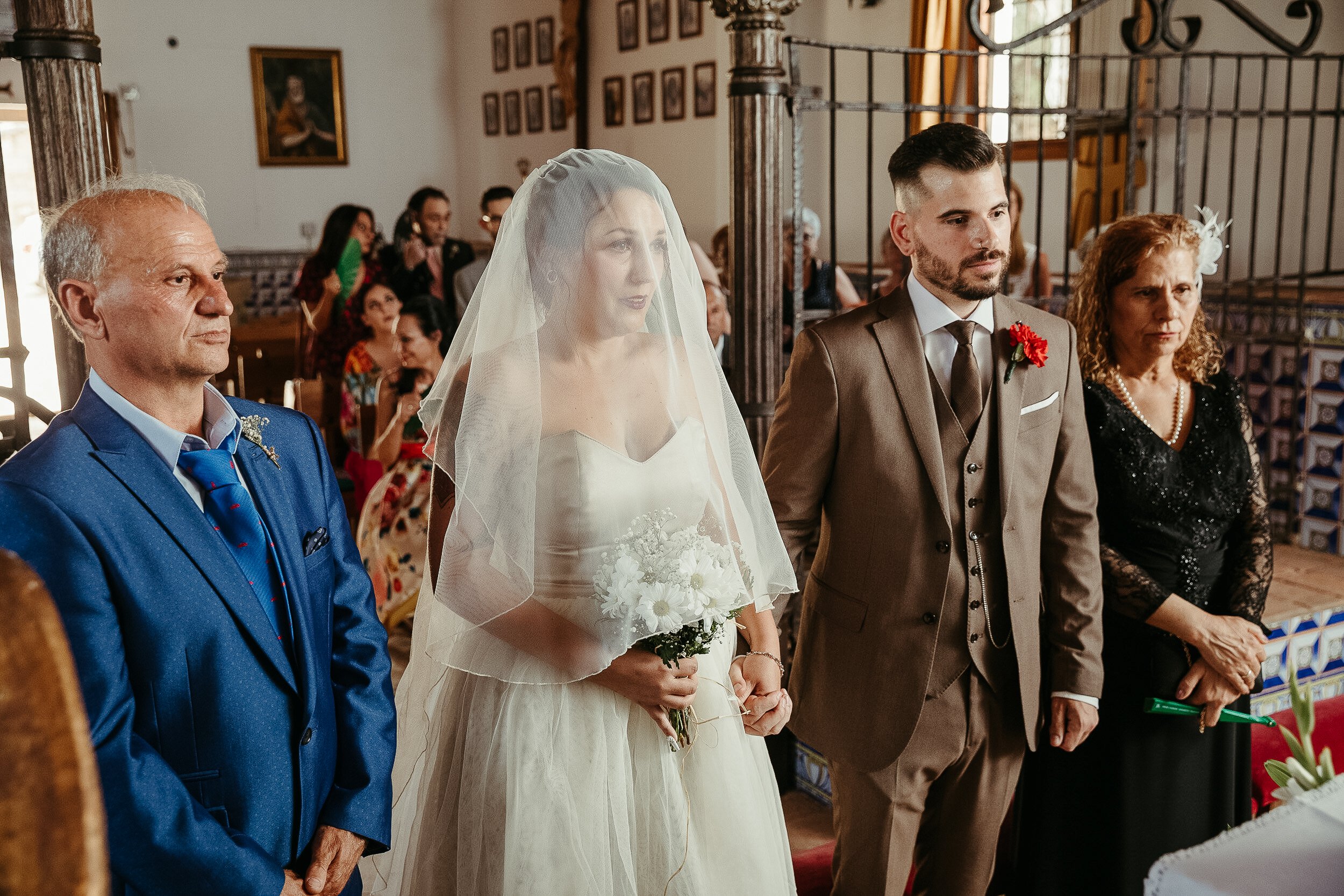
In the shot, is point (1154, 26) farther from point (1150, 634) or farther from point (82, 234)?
point (82, 234)

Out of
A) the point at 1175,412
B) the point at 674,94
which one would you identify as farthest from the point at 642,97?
the point at 1175,412

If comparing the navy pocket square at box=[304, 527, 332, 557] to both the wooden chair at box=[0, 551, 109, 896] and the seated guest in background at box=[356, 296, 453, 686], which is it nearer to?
the wooden chair at box=[0, 551, 109, 896]

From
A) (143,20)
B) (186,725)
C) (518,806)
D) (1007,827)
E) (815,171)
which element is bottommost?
(1007,827)

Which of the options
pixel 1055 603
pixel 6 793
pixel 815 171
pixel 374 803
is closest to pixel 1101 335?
pixel 1055 603

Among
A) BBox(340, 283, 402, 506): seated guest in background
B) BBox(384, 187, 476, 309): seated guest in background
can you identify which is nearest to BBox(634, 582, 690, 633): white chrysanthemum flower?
BBox(340, 283, 402, 506): seated guest in background

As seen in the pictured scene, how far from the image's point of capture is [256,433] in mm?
1453

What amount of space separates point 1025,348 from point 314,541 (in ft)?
4.00

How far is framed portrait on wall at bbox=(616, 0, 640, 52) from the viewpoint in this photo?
7844 millimetres

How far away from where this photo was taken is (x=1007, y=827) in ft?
8.58

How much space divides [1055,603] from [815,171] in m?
5.67

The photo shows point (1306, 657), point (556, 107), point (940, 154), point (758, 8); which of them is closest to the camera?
point (940, 154)

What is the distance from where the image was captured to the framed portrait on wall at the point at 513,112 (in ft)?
30.9

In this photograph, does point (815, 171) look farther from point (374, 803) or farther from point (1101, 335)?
point (374, 803)

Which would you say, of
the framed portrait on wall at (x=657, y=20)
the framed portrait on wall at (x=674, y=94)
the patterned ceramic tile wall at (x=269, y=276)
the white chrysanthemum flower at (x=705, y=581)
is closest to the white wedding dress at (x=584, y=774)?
the white chrysanthemum flower at (x=705, y=581)
